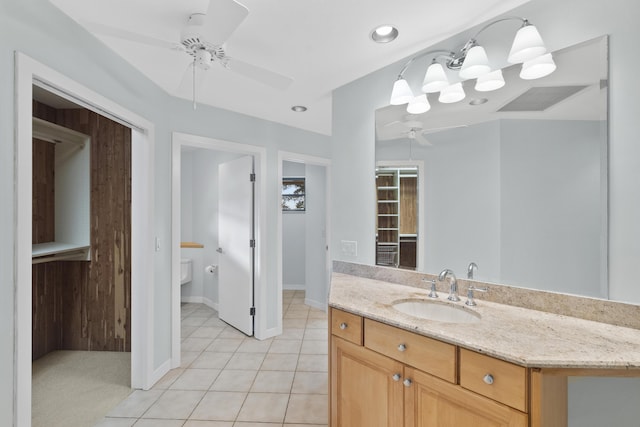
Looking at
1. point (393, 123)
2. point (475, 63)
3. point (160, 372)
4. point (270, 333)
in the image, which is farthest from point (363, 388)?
point (270, 333)

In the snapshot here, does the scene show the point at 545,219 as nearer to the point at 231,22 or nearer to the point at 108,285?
the point at 231,22

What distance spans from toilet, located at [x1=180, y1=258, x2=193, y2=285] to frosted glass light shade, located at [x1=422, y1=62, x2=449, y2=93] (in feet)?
12.7

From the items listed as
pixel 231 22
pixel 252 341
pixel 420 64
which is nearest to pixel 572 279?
pixel 420 64

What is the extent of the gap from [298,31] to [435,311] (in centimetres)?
170

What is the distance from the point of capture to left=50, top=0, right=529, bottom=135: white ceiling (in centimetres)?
153

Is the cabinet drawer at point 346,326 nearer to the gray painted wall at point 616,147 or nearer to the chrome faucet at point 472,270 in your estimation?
the chrome faucet at point 472,270

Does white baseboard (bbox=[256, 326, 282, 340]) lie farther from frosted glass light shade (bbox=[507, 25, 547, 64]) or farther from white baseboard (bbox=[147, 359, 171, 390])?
frosted glass light shade (bbox=[507, 25, 547, 64])

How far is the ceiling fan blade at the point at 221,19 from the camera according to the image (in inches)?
46.5

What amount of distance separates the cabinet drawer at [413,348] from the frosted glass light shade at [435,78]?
4.35ft

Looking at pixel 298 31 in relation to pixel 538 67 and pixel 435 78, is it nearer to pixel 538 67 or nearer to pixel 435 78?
pixel 435 78

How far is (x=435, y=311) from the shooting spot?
1654 mm

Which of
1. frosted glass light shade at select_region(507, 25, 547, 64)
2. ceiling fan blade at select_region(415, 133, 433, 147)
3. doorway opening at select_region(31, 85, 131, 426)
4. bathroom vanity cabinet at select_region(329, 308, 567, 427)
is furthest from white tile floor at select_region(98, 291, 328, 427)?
frosted glass light shade at select_region(507, 25, 547, 64)

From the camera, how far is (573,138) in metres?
1.40

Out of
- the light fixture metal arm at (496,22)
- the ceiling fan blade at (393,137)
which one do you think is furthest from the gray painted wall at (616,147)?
the ceiling fan blade at (393,137)
